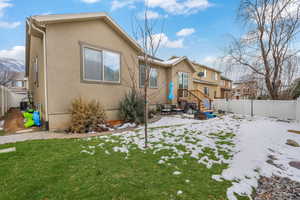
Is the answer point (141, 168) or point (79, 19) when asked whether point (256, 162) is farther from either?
point (79, 19)

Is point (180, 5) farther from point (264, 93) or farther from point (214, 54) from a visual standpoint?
point (264, 93)

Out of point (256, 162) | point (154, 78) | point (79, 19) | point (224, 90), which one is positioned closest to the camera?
point (256, 162)

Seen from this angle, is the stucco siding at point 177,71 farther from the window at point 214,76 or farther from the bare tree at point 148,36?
the window at point 214,76

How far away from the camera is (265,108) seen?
11383mm

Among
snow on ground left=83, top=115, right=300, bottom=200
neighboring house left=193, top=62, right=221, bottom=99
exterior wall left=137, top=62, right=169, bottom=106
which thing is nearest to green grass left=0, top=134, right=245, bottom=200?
snow on ground left=83, top=115, right=300, bottom=200

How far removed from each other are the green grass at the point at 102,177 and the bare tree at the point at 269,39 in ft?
41.3

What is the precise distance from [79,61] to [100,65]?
1077 millimetres

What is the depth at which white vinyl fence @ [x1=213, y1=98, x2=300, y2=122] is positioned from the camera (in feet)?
32.0

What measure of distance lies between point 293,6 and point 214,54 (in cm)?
623

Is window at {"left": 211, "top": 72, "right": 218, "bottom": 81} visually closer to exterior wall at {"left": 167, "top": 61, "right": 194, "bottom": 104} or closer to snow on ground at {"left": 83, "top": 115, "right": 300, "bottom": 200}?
exterior wall at {"left": 167, "top": 61, "right": 194, "bottom": 104}

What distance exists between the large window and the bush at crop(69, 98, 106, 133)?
1.47 metres

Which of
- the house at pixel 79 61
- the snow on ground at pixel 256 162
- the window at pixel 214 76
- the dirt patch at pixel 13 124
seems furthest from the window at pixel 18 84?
the snow on ground at pixel 256 162

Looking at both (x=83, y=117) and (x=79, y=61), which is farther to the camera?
(x=79, y=61)

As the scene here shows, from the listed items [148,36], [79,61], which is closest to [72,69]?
[79,61]
